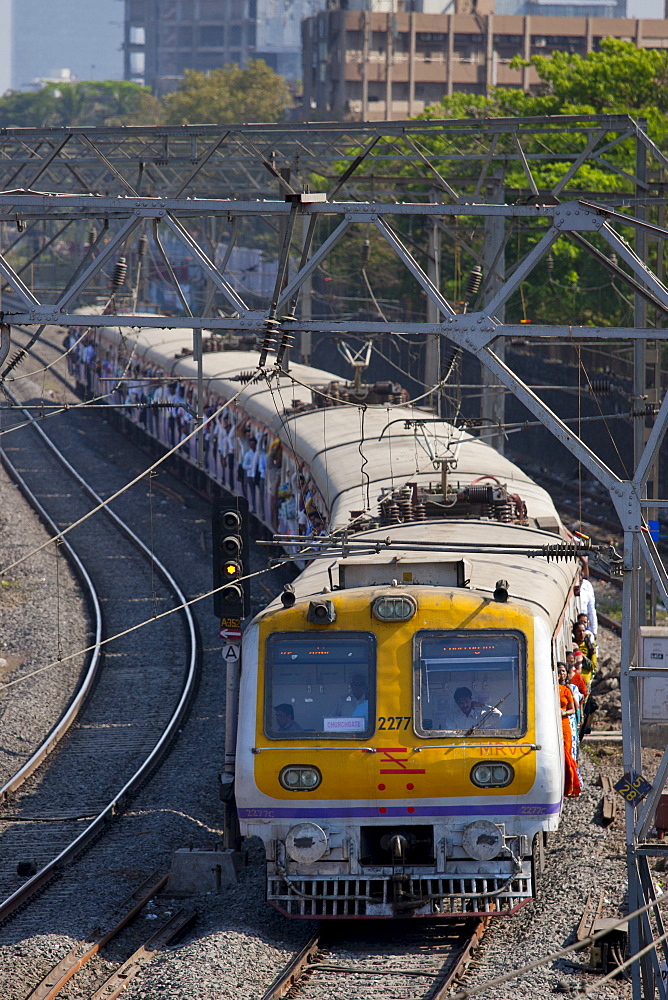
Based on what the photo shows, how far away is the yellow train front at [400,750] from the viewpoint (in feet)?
30.7

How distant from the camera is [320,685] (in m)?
9.70

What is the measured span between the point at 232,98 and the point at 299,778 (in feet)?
262

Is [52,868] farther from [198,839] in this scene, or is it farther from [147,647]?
[147,647]

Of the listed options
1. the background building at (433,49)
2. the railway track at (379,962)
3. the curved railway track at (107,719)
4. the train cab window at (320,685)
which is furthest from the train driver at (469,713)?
the background building at (433,49)

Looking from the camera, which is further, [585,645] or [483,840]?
[585,645]

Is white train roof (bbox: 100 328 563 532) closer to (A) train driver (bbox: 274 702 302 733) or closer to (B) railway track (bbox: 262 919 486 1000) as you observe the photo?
(A) train driver (bbox: 274 702 302 733)

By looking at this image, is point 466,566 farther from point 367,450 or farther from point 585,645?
point 367,450

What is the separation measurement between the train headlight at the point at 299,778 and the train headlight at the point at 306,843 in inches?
10.1

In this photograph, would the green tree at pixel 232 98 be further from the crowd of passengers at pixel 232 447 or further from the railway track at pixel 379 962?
the railway track at pixel 379 962

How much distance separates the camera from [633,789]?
28.2 feet

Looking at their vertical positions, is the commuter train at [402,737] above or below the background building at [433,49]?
below

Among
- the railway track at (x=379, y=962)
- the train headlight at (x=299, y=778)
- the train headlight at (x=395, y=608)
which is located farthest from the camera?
the train headlight at (x=395, y=608)

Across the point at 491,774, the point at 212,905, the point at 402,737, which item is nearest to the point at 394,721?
the point at 402,737

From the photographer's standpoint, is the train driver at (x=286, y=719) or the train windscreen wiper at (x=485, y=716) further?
the train driver at (x=286, y=719)
